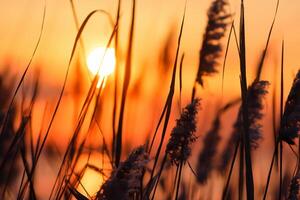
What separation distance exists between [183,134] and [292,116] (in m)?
0.34

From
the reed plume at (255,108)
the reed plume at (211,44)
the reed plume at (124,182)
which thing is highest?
the reed plume at (211,44)

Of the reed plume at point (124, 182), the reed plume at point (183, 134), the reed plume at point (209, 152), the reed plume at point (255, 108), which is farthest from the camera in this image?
the reed plume at point (209, 152)

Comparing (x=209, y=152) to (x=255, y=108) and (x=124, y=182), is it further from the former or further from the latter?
(x=124, y=182)

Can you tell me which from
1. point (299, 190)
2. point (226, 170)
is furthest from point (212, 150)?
point (299, 190)

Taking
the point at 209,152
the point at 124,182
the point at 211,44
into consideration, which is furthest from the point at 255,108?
the point at 209,152

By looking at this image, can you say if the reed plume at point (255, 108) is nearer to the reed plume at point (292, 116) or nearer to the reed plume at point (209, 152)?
the reed plume at point (292, 116)

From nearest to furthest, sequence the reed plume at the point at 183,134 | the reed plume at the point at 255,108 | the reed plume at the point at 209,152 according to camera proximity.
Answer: the reed plume at the point at 183,134 < the reed plume at the point at 255,108 < the reed plume at the point at 209,152

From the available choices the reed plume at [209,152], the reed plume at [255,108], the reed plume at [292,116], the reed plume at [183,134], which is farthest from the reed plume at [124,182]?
the reed plume at [209,152]

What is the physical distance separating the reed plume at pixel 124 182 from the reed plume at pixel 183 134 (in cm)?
54

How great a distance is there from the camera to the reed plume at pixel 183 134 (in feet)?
5.82

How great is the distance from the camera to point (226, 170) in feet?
10.3

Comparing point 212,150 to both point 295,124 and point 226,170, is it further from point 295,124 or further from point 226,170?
point 295,124

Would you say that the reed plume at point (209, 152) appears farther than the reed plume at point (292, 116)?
Yes

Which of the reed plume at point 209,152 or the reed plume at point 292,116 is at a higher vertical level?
the reed plume at point 209,152
